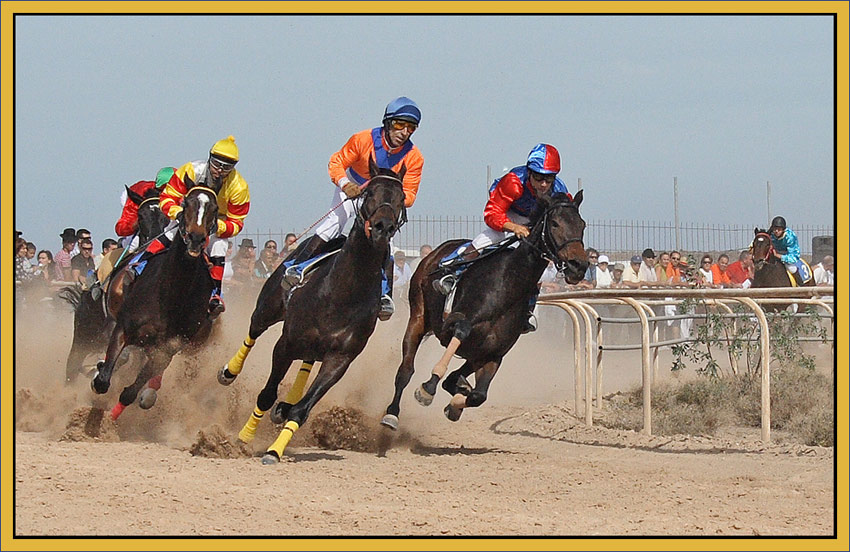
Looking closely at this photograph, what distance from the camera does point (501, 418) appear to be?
1243cm

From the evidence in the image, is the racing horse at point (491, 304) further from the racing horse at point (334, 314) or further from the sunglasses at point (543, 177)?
the racing horse at point (334, 314)

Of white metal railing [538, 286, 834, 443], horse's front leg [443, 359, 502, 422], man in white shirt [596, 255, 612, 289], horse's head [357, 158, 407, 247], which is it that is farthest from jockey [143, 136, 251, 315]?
man in white shirt [596, 255, 612, 289]

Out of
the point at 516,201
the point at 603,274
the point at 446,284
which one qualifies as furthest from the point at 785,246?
the point at 446,284

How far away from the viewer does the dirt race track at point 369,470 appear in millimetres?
6504

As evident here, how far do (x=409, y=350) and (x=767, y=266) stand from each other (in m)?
6.53

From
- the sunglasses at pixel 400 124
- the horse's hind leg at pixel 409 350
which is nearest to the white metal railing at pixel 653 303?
the horse's hind leg at pixel 409 350

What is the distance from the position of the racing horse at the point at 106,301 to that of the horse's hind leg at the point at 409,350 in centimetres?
218

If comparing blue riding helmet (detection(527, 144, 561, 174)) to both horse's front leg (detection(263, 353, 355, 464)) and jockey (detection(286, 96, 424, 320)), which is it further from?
horse's front leg (detection(263, 353, 355, 464))

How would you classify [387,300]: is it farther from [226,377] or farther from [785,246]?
[785,246]

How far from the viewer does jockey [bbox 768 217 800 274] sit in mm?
14961

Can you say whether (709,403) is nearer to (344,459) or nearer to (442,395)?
(442,395)

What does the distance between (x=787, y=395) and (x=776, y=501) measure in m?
4.46

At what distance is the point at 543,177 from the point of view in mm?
9562

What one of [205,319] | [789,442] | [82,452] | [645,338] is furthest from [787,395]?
[82,452]
